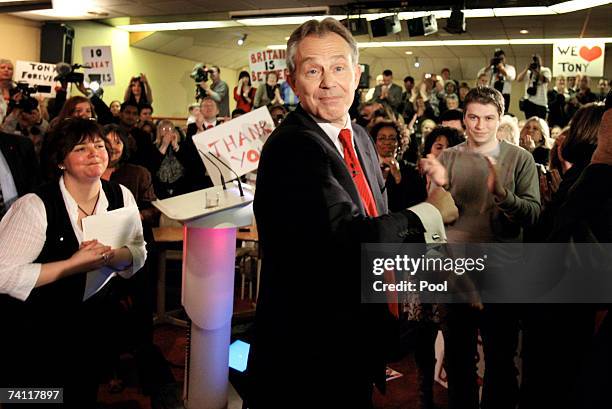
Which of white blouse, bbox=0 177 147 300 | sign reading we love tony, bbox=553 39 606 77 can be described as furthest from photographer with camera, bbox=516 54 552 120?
white blouse, bbox=0 177 147 300

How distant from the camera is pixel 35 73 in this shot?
8523 mm

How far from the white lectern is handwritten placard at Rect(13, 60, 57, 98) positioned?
646 centimetres

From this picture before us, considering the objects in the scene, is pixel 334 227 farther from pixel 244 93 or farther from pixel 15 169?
pixel 244 93

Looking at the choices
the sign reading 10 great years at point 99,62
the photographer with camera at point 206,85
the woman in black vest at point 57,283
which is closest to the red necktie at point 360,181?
the woman in black vest at point 57,283

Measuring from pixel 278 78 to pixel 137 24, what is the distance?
6979mm

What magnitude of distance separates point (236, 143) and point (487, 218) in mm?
1507

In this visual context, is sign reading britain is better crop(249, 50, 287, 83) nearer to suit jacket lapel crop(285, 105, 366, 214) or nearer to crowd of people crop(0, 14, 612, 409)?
crowd of people crop(0, 14, 612, 409)

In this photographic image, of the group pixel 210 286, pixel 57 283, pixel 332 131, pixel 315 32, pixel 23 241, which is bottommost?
pixel 210 286

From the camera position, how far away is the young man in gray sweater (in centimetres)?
199

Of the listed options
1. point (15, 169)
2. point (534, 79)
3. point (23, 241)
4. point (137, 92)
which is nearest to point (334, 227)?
point (23, 241)

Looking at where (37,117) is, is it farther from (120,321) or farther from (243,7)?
(243,7)

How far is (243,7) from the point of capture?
10.9 meters

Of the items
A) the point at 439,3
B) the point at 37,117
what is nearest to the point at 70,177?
the point at 37,117

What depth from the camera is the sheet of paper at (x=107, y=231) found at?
241 cm
